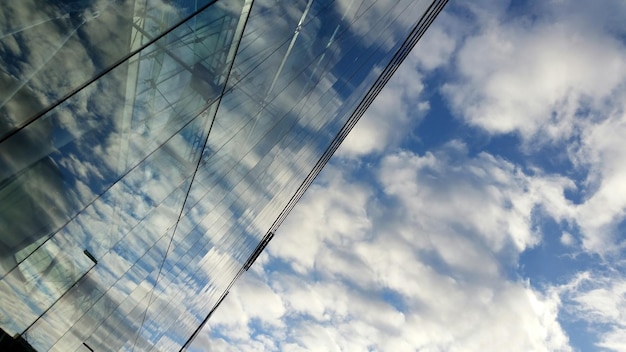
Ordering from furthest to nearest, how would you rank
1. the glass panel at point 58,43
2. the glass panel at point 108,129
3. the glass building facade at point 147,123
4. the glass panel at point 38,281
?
the glass panel at point 38,281, the glass panel at point 108,129, the glass building facade at point 147,123, the glass panel at point 58,43

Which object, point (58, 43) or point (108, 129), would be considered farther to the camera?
point (108, 129)

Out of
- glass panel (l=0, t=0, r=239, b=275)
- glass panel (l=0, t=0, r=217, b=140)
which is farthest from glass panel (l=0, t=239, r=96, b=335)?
glass panel (l=0, t=0, r=217, b=140)

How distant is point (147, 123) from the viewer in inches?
245

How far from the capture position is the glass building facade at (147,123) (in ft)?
12.2

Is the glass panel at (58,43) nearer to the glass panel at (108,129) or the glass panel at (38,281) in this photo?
the glass panel at (108,129)

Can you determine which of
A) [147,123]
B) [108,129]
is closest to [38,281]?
[147,123]

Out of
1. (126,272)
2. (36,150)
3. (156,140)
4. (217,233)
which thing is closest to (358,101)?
(217,233)

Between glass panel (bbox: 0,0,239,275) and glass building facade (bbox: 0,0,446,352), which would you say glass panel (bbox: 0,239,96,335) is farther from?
glass panel (bbox: 0,0,239,275)

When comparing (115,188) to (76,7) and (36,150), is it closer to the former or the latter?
(36,150)

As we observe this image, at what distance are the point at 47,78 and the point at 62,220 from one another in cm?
499

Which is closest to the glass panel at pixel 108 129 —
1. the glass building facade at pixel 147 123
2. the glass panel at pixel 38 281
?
the glass building facade at pixel 147 123

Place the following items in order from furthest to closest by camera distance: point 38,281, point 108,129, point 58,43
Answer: point 38,281, point 108,129, point 58,43

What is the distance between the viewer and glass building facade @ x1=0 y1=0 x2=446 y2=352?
372 cm

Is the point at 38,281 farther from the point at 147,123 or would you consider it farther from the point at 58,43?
the point at 58,43
